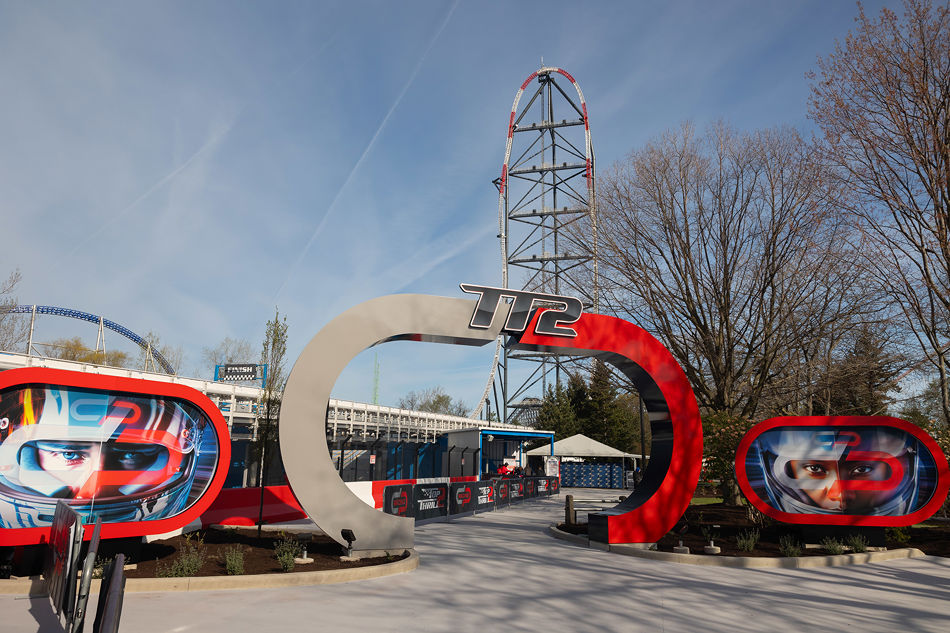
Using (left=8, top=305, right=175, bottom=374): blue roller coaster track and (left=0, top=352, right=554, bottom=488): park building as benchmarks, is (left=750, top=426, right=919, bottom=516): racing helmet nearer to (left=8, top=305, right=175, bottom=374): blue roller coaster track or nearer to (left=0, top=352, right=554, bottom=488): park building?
(left=0, top=352, right=554, bottom=488): park building

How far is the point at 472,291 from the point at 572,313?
2211mm

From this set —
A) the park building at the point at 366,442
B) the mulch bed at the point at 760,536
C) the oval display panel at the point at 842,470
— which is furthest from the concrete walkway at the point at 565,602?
the park building at the point at 366,442

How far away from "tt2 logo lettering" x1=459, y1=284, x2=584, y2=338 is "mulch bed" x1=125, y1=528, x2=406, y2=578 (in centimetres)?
476

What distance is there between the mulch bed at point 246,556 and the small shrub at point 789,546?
294 inches

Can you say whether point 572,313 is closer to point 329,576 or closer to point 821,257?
point 329,576

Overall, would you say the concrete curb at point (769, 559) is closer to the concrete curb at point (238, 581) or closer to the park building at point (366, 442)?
the concrete curb at point (238, 581)

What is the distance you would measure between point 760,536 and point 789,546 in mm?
2464

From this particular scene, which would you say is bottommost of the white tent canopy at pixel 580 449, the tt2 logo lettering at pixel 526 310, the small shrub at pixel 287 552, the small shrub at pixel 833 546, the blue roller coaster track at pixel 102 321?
the small shrub at pixel 833 546

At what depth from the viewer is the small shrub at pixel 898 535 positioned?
44.6 ft

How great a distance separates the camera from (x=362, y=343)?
434 inches

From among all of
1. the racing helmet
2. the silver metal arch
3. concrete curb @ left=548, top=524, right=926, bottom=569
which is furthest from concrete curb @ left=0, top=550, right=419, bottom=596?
the racing helmet

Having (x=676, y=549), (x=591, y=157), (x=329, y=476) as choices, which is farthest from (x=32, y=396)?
(x=591, y=157)

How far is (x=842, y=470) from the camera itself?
13.0m

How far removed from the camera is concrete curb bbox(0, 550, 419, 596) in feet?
25.0
